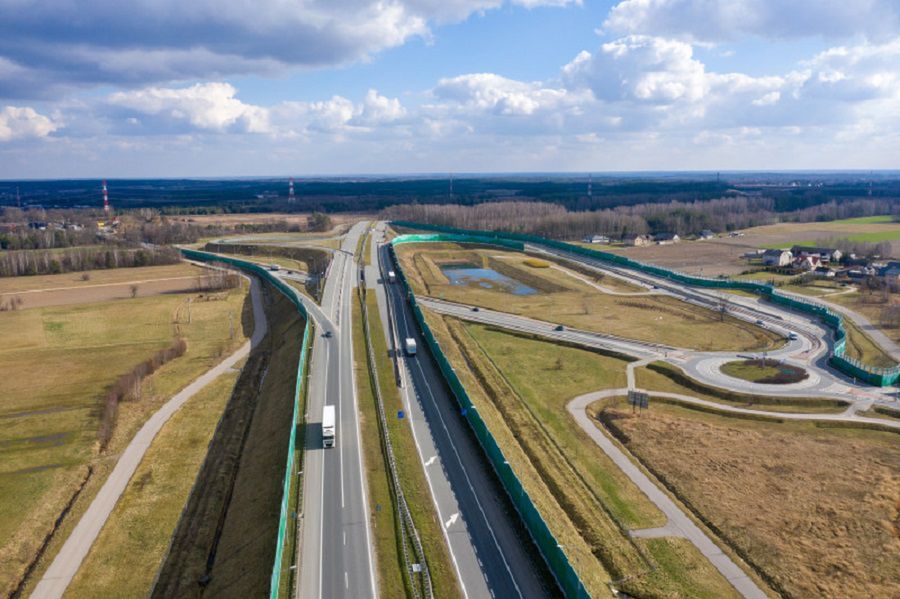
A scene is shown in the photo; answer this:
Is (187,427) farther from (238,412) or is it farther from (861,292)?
(861,292)

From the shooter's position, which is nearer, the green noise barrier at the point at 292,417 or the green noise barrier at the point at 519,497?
the green noise barrier at the point at 519,497

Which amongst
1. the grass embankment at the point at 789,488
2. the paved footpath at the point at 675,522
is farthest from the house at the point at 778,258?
the paved footpath at the point at 675,522

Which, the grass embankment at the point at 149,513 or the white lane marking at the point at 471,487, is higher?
the white lane marking at the point at 471,487

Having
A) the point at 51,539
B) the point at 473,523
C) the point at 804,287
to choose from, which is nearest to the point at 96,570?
the point at 51,539

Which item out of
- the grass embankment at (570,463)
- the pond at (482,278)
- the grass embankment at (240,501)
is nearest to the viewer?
the grass embankment at (570,463)

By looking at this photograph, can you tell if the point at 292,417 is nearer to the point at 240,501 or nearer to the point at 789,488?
the point at 240,501

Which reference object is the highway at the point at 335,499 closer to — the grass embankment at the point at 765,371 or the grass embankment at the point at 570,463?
the grass embankment at the point at 570,463

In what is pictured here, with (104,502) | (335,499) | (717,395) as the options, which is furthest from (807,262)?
(104,502)
